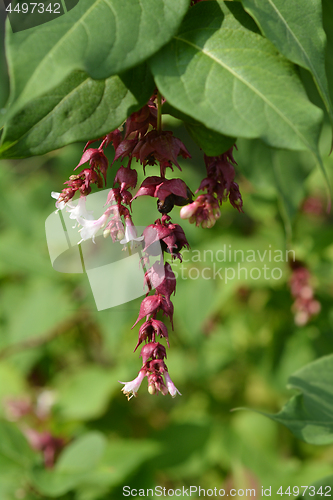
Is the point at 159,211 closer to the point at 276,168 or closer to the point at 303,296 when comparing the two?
the point at 276,168

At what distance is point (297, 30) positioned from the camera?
60 centimetres

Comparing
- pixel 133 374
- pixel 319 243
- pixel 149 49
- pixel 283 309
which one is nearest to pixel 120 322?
pixel 133 374

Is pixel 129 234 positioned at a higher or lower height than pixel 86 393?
higher

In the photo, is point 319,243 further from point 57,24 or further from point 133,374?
point 57,24

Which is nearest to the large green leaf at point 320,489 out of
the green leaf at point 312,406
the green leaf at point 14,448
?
the green leaf at point 312,406

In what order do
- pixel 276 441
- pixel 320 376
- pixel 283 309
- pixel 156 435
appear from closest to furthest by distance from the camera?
pixel 320 376, pixel 283 309, pixel 156 435, pixel 276 441

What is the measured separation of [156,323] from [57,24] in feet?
1.28

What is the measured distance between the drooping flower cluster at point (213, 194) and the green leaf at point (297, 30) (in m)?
0.15

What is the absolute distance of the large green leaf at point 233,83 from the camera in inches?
20.1

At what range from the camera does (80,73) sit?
0.61 meters

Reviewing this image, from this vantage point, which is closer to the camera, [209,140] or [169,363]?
[209,140]

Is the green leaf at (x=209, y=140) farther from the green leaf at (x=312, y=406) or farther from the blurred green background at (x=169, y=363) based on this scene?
the blurred green background at (x=169, y=363)

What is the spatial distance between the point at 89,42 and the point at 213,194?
24 cm

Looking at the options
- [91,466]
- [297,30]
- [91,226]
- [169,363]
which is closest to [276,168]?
[297,30]
